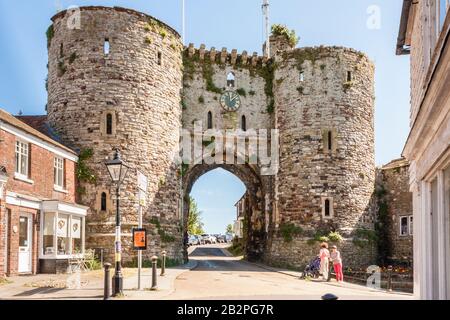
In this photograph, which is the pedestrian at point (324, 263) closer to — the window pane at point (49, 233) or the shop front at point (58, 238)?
the shop front at point (58, 238)

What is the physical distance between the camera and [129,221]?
2542 centimetres

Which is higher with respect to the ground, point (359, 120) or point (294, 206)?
point (359, 120)

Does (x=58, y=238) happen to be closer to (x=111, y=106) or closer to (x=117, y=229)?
(x=111, y=106)

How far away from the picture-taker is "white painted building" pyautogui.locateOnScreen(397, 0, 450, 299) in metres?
7.66

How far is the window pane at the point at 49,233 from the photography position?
20.4 meters

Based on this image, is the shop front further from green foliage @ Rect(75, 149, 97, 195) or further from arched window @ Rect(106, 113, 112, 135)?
arched window @ Rect(106, 113, 112, 135)

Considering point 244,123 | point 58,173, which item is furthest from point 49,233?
point 244,123

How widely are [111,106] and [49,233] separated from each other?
726cm

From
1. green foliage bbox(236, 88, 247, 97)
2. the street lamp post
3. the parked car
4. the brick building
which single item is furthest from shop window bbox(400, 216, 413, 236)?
the parked car

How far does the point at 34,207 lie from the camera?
19.7 m

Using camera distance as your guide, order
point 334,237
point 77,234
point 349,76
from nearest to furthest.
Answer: point 77,234 < point 334,237 < point 349,76
